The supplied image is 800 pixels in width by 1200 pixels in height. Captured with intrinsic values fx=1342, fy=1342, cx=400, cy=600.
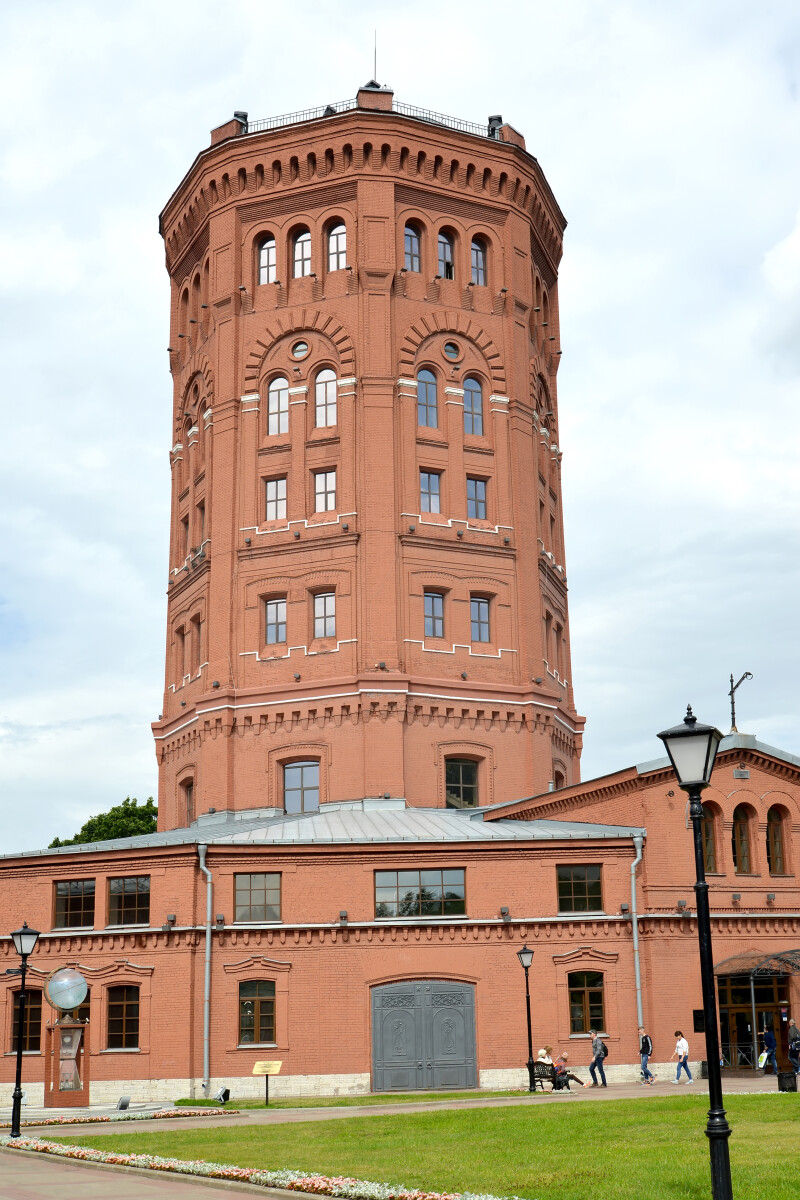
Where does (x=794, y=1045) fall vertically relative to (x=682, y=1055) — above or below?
above

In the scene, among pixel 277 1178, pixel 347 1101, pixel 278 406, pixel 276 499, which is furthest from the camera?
pixel 278 406

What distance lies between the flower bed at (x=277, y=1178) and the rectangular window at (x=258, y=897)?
16393 millimetres

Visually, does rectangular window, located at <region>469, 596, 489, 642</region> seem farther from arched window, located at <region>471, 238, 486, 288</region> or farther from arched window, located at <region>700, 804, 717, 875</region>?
arched window, located at <region>471, 238, 486, 288</region>

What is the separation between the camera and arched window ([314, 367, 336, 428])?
5016 centimetres

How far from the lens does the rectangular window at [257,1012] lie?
3856 centimetres

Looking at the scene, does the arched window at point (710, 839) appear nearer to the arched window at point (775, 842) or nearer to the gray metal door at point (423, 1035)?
the arched window at point (775, 842)

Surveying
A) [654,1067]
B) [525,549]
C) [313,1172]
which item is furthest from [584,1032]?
[313,1172]

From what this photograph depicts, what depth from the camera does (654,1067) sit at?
38812mm

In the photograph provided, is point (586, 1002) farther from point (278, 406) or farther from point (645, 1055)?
point (278, 406)

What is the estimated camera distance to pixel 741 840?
43094mm

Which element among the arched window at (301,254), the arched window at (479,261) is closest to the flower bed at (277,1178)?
the arched window at (301,254)

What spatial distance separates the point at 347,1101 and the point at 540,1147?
15588 mm

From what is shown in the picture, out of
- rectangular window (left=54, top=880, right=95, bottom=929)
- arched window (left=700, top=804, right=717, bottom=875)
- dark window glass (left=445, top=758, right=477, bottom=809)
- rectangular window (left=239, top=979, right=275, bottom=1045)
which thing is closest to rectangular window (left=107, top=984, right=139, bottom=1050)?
rectangular window (left=54, top=880, right=95, bottom=929)

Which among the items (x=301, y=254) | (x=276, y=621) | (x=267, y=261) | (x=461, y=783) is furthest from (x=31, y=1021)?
(x=301, y=254)
